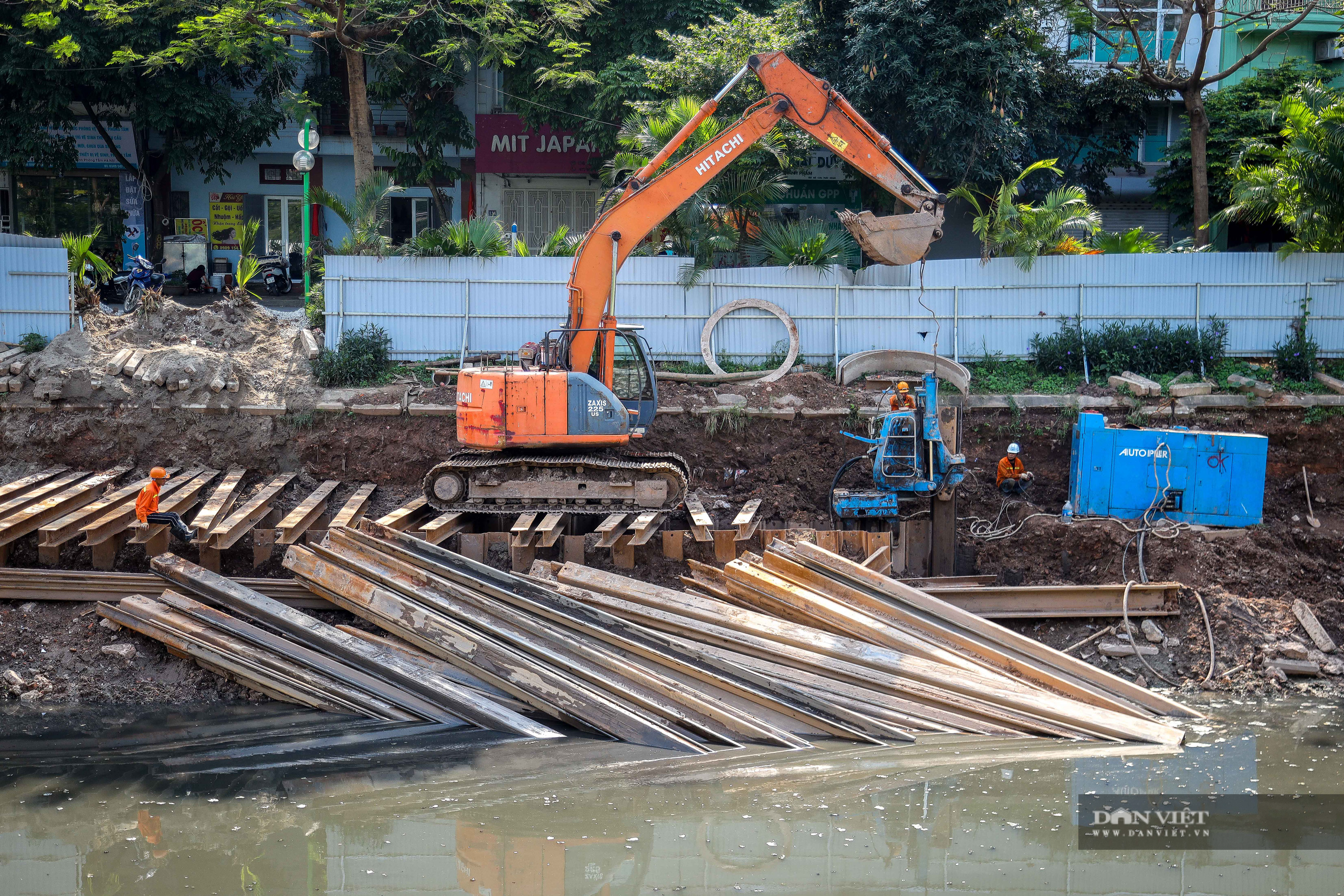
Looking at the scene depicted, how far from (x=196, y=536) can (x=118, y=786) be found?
4.69 metres

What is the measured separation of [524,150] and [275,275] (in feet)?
23.0

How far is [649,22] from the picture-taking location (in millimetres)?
26297

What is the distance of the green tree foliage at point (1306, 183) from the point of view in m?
18.3

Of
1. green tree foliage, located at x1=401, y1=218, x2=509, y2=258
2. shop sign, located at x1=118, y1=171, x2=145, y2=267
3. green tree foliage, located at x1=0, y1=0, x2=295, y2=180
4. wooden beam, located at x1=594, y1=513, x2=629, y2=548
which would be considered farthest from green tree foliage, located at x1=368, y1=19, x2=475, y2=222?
wooden beam, located at x1=594, y1=513, x2=629, y2=548

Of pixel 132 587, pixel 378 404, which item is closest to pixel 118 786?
pixel 132 587

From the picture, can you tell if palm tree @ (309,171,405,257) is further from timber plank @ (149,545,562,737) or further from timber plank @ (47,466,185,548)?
timber plank @ (149,545,562,737)

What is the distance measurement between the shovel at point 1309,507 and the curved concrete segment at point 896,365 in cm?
501

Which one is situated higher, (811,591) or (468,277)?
(468,277)

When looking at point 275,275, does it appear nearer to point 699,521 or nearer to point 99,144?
point 99,144

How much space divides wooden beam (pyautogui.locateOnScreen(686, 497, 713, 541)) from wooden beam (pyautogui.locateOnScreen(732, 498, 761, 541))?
334mm

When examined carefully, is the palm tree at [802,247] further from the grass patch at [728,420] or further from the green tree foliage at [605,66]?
the green tree foliage at [605,66]

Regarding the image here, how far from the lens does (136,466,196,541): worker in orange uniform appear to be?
12.9 meters

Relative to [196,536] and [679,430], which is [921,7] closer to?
[679,430]

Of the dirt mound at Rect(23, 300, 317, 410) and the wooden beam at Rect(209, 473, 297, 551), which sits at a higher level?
the dirt mound at Rect(23, 300, 317, 410)
